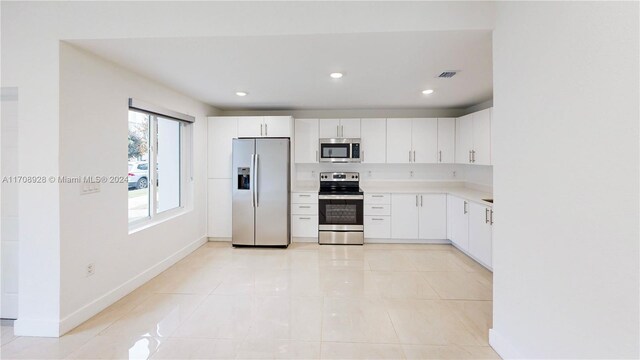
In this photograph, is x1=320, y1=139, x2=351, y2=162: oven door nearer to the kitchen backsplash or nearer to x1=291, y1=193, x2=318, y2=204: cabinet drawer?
the kitchen backsplash

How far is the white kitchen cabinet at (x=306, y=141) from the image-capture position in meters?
5.00

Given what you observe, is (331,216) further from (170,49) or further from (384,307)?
(170,49)

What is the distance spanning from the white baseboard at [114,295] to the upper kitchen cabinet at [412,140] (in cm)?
353

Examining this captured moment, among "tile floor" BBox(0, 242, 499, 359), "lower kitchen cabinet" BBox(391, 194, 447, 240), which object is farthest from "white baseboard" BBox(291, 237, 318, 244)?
"lower kitchen cabinet" BBox(391, 194, 447, 240)

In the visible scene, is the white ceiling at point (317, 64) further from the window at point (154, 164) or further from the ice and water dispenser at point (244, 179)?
the ice and water dispenser at point (244, 179)

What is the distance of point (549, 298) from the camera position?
5.09 feet

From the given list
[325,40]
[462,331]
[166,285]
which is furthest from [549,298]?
[166,285]

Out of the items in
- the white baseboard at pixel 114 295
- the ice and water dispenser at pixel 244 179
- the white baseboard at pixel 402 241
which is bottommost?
the white baseboard at pixel 114 295

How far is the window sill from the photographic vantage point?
10.6 ft

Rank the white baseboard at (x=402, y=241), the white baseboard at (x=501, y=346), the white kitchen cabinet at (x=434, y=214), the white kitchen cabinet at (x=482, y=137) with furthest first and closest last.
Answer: the white baseboard at (x=402, y=241) < the white kitchen cabinet at (x=434, y=214) < the white kitchen cabinet at (x=482, y=137) < the white baseboard at (x=501, y=346)

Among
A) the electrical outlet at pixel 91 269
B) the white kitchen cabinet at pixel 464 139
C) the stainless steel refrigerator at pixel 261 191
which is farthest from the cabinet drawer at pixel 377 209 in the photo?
the electrical outlet at pixel 91 269

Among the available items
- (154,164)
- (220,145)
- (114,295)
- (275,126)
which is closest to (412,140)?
(275,126)

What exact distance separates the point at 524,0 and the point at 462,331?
2241 mm

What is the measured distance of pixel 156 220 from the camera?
3650 millimetres
